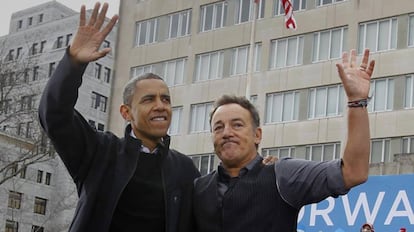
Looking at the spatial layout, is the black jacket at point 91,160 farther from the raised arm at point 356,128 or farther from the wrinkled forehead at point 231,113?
the raised arm at point 356,128

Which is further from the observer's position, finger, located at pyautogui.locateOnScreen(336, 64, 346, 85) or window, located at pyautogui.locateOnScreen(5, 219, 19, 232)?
window, located at pyautogui.locateOnScreen(5, 219, 19, 232)

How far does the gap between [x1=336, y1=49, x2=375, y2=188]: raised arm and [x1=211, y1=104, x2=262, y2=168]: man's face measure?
2.20 feet

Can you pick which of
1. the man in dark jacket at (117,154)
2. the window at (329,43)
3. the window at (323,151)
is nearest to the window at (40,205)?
the window at (323,151)

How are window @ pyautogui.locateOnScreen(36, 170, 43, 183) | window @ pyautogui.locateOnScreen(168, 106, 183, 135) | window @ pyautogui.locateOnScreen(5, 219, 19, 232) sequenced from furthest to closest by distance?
window @ pyautogui.locateOnScreen(36, 170, 43, 183) < window @ pyautogui.locateOnScreen(5, 219, 19, 232) < window @ pyautogui.locateOnScreen(168, 106, 183, 135)

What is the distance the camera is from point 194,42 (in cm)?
4391

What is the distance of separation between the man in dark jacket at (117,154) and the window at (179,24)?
128 feet

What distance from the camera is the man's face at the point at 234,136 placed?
532 centimetres

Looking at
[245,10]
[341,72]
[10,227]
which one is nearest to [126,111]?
[341,72]

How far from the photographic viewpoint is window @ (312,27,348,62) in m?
38.2

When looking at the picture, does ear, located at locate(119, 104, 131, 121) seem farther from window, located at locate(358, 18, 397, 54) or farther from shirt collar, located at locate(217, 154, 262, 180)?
window, located at locate(358, 18, 397, 54)

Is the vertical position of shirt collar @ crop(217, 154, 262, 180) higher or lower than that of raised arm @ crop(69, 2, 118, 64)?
→ lower

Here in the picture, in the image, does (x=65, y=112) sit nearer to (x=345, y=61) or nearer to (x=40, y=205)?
(x=345, y=61)

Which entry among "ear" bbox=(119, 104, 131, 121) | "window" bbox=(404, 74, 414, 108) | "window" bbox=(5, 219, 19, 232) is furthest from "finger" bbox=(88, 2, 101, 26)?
"window" bbox=(5, 219, 19, 232)

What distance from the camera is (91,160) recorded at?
535 centimetres
